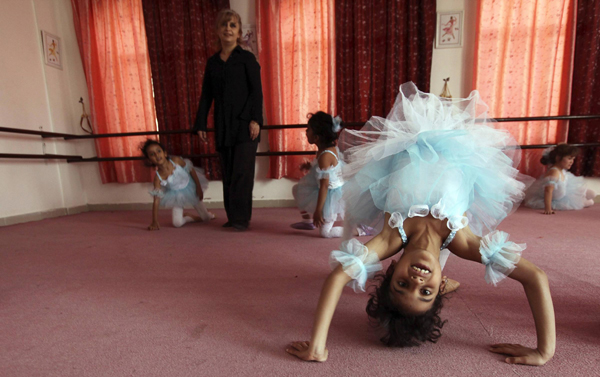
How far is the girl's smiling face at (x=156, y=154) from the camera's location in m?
2.62

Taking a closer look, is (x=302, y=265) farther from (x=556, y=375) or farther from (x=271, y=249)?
(x=556, y=375)

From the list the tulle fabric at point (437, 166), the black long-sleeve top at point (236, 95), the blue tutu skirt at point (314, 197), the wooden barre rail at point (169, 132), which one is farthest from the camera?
the wooden barre rail at point (169, 132)

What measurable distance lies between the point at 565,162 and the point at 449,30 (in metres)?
Result: 1.60

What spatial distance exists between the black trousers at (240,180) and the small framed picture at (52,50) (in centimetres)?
247

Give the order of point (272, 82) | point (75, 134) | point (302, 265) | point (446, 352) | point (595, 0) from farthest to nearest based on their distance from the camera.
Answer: point (75, 134), point (272, 82), point (595, 0), point (302, 265), point (446, 352)

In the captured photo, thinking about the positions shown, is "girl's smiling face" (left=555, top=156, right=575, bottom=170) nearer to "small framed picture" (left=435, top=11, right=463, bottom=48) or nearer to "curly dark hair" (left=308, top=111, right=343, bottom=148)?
"small framed picture" (left=435, top=11, right=463, bottom=48)

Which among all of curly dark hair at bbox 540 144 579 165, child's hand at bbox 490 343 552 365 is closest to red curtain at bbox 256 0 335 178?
curly dark hair at bbox 540 144 579 165

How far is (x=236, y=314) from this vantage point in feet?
3.67

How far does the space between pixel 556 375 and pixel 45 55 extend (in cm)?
454

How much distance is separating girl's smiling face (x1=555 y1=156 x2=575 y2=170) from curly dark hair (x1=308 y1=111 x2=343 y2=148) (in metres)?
2.15

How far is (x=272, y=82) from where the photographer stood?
328 cm

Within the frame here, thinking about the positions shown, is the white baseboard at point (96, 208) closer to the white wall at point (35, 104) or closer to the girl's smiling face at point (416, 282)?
the white wall at point (35, 104)

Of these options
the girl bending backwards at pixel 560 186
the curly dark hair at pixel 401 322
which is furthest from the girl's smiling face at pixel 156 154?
the girl bending backwards at pixel 560 186

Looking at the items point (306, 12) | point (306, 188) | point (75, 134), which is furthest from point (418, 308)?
point (75, 134)
